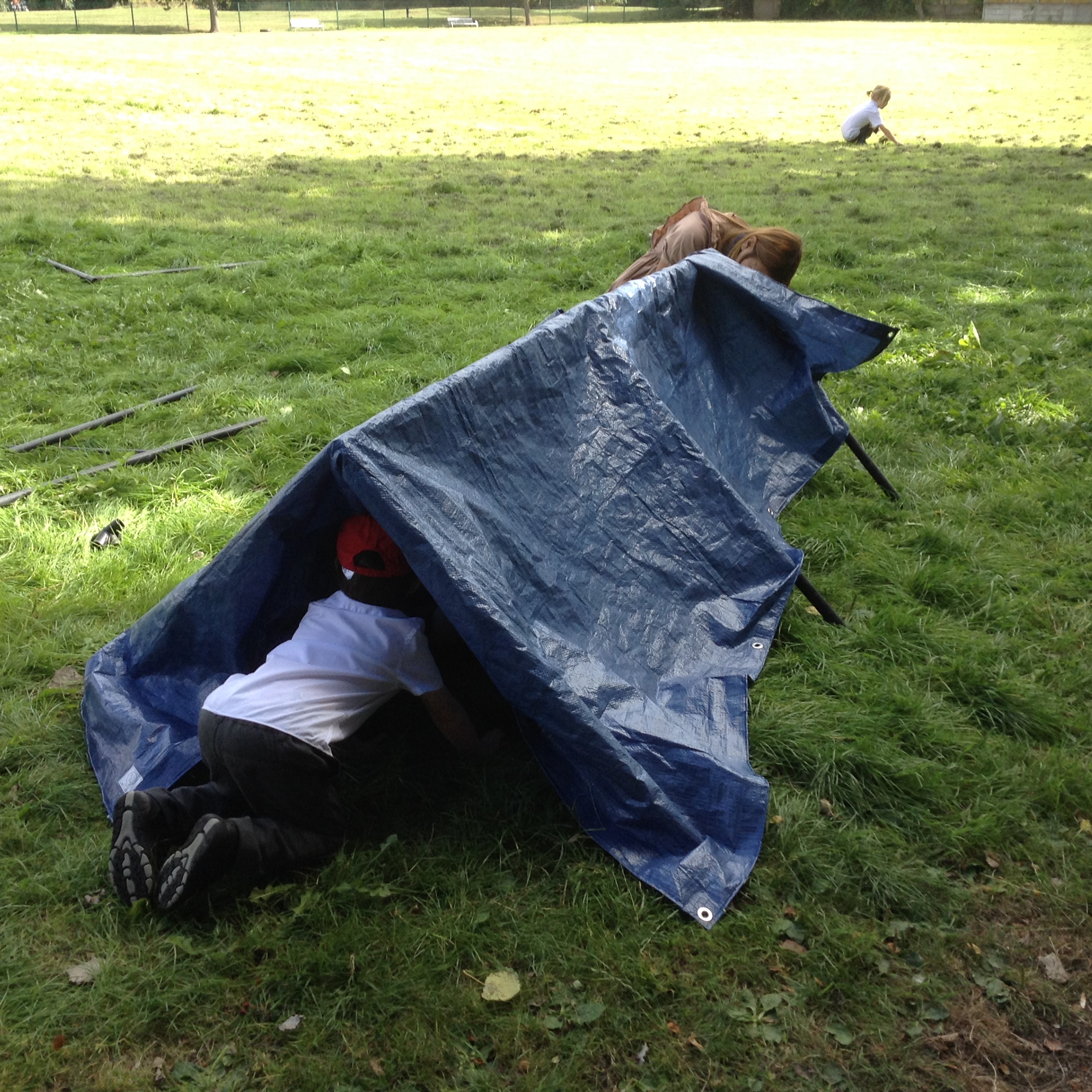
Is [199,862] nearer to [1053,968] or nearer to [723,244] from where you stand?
[1053,968]

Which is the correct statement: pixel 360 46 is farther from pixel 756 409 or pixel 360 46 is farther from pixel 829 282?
pixel 756 409

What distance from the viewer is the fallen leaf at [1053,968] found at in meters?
2.54

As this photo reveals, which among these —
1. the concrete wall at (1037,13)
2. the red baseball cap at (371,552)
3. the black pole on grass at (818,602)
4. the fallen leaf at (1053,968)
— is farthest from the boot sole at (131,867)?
the concrete wall at (1037,13)

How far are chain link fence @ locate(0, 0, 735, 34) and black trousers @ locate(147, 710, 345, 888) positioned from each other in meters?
40.7

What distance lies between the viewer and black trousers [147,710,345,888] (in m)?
2.67

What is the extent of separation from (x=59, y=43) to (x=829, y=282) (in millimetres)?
28458

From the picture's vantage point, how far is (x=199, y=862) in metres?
2.54

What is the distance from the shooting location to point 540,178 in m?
13.8

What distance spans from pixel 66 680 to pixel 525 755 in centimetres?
178

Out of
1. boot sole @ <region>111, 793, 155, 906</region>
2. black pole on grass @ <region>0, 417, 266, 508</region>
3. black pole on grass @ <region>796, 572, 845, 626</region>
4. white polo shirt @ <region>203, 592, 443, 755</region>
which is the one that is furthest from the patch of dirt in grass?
black pole on grass @ <region>0, 417, 266, 508</region>

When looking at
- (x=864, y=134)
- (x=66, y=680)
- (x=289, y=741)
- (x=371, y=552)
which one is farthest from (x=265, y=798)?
(x=864, y=134)

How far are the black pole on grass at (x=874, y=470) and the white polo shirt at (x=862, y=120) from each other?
44.0 ft

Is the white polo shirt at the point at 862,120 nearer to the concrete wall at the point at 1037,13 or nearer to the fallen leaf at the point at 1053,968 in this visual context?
the fallen leaf at the point at 1053,968

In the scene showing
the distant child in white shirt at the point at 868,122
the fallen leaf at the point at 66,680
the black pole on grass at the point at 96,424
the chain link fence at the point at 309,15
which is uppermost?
the chain link fence at the point at 309,15
